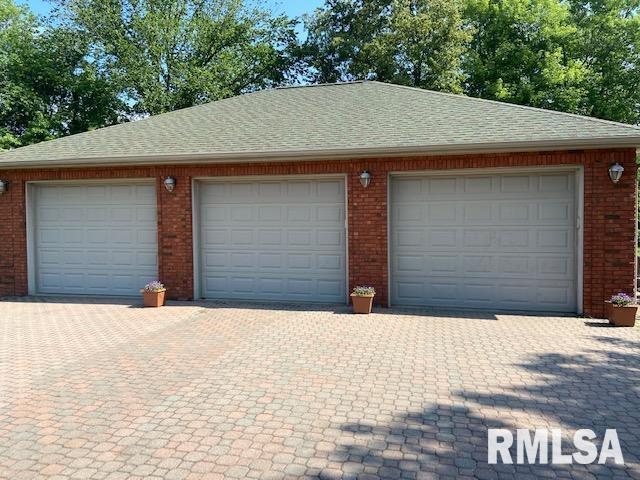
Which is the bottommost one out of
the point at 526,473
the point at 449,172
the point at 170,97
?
the point at 526,473

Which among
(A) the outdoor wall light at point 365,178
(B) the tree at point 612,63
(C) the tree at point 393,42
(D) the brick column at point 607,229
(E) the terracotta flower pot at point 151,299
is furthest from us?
(B) the tree at point 612,63

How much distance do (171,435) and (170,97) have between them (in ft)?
76.9

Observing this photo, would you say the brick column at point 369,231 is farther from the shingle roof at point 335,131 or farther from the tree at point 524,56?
the tree at point 524,56

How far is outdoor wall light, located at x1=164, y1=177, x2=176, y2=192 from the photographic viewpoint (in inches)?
377

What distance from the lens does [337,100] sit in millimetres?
11867

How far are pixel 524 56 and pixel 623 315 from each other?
19.8 m

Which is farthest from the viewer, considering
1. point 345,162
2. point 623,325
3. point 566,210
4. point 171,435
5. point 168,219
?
point 168,219

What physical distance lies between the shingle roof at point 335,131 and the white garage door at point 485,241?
787mm

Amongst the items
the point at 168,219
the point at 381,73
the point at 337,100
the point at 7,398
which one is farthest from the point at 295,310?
the point at 381,73

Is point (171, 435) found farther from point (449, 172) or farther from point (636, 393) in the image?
point (449, 172)

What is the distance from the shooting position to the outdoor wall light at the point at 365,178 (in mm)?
8797

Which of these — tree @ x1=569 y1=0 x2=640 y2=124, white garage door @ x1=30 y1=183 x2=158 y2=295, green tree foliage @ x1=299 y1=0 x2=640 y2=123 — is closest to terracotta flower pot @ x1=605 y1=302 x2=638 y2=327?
white garage door @ x1=30 y1=183 x2=158 y2=295

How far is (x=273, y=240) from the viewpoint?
31.6ft

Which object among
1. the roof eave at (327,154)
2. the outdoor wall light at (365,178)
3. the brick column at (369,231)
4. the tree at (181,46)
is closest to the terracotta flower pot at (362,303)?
the brick column at (369,231)
